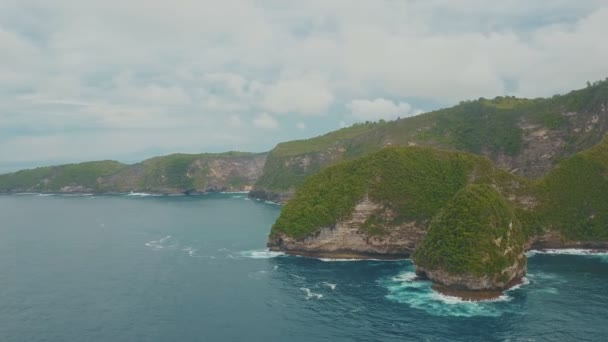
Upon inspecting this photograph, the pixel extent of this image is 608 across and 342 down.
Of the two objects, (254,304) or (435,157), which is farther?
(435,157)

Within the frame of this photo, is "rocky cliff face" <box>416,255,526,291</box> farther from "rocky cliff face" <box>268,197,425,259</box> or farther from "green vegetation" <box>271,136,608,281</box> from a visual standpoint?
"rocky cliff face" <box>268,197,425,259</box>

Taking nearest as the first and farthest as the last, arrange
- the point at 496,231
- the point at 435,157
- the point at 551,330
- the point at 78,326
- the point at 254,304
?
the point at 551,330, the point at 78,326, the point at 254,304, the point at 496,231, the point at 435,157

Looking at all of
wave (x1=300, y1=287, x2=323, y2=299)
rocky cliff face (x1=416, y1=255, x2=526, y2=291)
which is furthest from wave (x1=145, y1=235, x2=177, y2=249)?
rocky cliff face (x1=416, y1=255, x2=526, y2=291)

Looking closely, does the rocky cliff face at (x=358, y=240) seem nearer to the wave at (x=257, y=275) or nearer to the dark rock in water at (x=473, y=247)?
the wave at (x=257, y=275)

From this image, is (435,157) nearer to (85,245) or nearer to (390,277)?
(390,277)

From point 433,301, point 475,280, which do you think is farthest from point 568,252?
point 433,301

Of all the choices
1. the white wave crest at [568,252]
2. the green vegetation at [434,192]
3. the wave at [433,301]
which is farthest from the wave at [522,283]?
the white wave crest at [568,252]

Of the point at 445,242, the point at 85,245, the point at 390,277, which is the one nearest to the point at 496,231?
the point at 445,242
